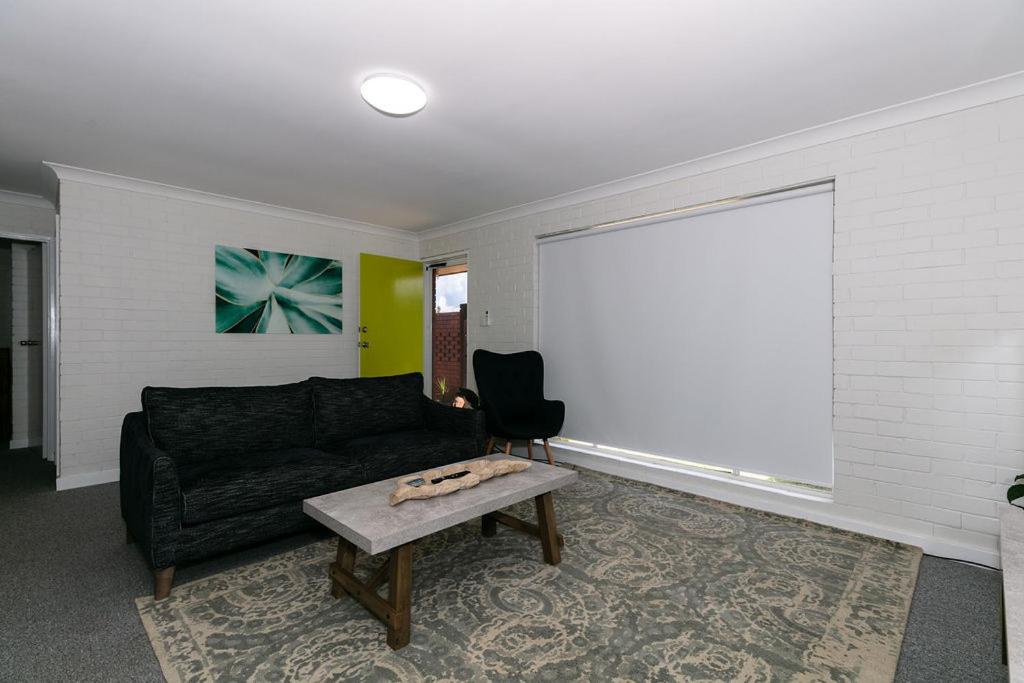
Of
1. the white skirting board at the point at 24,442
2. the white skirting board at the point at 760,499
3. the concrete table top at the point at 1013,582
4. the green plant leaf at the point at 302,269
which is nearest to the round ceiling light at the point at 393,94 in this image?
the green plant leaf at the point at 302,269

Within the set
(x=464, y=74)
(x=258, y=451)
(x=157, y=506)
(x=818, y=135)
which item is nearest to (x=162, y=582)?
(x=157, y=506)

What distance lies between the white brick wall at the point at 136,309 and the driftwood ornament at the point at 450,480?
125 inches

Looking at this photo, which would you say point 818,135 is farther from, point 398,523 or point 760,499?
point 398,523

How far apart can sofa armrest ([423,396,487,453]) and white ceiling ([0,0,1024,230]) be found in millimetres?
1908

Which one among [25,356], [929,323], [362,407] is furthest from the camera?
[25,356]

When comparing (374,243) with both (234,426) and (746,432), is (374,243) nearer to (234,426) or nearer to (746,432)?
(234,426)

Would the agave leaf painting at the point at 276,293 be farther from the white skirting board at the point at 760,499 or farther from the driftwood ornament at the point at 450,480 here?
the driftwood ornament at the point at 450,480

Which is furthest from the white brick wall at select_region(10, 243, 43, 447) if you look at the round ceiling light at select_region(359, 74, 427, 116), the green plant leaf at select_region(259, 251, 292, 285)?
the round ceiling light at select_region(359, 74, 427, 116)

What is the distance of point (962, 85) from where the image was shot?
2.53m

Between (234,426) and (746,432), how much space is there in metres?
3.48

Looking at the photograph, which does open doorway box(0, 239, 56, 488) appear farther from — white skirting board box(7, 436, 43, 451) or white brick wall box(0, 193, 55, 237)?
white brick wall box(0, 193, 55, 237)

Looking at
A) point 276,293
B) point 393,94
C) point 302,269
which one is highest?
point 393,94

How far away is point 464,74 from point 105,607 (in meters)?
2.98

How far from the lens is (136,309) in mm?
4145
